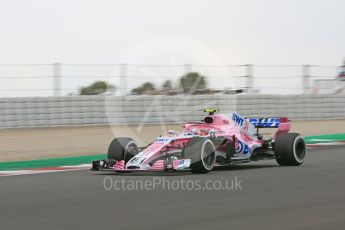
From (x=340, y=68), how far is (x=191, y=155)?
56.0 feet

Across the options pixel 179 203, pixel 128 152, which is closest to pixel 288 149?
pixel 128 152

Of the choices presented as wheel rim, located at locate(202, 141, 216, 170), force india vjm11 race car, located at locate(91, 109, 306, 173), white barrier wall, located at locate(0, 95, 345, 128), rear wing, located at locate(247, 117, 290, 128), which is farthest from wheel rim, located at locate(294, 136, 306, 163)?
white barrier wall, located at locate(0, 95, 345, 128)

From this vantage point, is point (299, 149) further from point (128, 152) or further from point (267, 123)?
point (128, 152)

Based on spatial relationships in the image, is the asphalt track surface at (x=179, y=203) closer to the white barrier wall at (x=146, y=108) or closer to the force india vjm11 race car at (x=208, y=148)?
the force india vjm11 race car at (x=208, y=148)

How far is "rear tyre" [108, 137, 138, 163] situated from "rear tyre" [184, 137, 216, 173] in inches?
41.0

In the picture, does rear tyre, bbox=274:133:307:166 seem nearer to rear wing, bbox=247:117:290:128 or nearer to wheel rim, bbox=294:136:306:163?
wheel rim, bbox=294:136:306:163

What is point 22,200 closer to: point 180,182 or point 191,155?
point 180,182

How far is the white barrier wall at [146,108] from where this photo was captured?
762 inches

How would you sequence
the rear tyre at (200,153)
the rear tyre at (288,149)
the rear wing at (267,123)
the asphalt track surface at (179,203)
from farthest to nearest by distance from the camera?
the rear wing at (267,123), the rear tyre at (288,149), the rear tyre at (200,153), the asphalt track surface at (179,203)

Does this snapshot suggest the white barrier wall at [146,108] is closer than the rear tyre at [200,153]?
No

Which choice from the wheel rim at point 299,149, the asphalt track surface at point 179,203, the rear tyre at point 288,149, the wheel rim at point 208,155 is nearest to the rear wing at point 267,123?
the rear tyre at point 288,149

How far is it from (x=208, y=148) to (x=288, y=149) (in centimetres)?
175

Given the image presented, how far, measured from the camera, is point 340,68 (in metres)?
25.5

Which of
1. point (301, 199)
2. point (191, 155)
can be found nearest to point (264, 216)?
point (301, 199)
